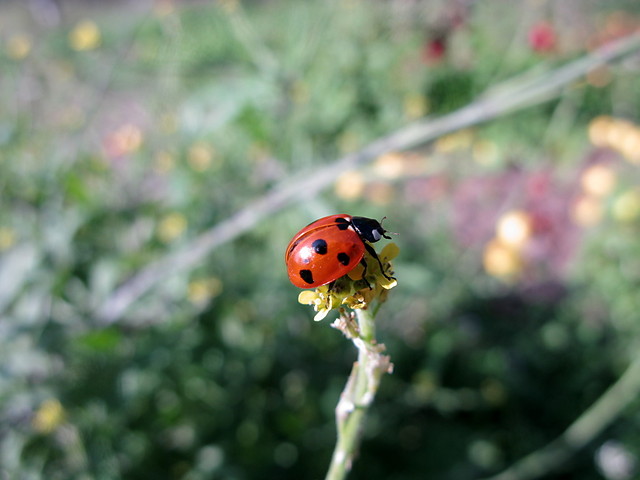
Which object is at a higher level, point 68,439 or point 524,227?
point 524,227

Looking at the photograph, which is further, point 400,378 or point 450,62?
point 450,62

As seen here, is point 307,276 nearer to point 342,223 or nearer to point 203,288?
point 342,223

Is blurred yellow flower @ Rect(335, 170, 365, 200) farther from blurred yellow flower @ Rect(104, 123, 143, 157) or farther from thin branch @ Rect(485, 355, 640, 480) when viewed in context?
thin branch @ Rect(485, 355, 640, 480)

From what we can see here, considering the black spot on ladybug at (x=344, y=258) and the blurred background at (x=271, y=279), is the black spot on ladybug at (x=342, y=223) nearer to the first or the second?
the black spot on ladybug at (x=344, y=258)

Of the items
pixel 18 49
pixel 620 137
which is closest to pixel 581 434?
pixel 620 137

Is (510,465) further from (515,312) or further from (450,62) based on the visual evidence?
(450,62)

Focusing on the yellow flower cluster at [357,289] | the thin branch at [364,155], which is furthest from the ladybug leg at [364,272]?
the thin branch at [364,155]

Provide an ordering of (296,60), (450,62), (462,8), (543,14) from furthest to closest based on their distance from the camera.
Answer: (543,14), (450,62), (462,8), (296,60)

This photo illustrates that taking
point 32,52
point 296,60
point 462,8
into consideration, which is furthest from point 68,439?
point 462,8
